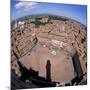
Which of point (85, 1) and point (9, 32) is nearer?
point (9, 32)

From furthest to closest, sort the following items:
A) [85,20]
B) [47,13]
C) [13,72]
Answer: [85,20] < [47,13] < [13,72]

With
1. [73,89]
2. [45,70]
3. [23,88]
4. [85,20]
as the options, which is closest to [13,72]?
[23,88]

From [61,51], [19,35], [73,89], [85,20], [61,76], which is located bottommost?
[73,89]

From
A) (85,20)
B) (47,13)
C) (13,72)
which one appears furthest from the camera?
(85,20)

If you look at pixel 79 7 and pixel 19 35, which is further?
pixel 79 7

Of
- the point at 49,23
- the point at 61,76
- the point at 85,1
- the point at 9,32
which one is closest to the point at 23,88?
the point at 61,76

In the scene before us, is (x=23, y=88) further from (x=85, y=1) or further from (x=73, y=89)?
(x=85, y=1)

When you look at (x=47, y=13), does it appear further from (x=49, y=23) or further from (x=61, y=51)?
(x=61, y=51)

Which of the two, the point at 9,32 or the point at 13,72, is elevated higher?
the point at 9,32

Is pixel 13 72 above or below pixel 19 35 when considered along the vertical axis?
below
